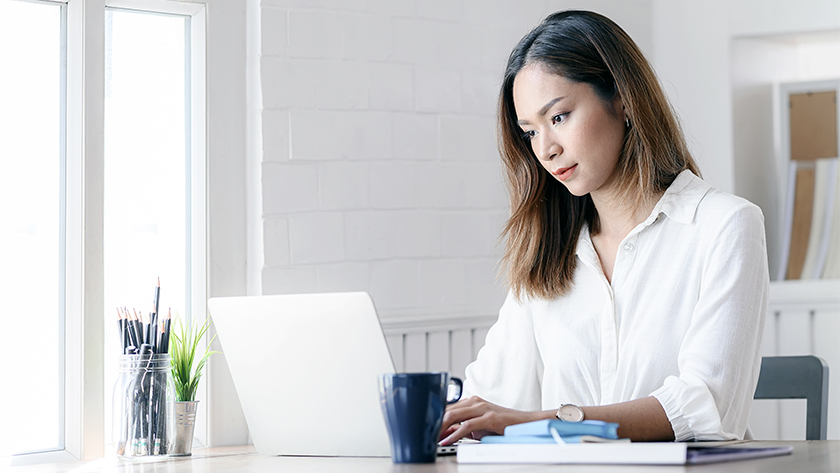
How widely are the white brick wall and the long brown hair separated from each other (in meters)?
0.49

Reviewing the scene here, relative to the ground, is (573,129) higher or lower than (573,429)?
higher

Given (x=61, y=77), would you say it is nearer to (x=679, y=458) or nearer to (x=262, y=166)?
(x=262, y=166)

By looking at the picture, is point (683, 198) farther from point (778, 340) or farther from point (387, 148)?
point (778, 340)

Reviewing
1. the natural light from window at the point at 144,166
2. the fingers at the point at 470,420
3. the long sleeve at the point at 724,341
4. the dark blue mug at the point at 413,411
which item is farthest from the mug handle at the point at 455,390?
the natural light from window at the point at 144,166

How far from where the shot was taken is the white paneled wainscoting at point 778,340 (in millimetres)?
2270

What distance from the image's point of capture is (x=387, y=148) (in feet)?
7.41

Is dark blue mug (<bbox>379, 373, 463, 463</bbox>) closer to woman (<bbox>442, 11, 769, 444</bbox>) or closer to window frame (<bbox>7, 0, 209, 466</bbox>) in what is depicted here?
woman (<bbox>442, 11, 769, 444</bbox>)

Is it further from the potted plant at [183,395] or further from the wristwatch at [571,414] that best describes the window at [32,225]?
the wristwatch at [571,414]

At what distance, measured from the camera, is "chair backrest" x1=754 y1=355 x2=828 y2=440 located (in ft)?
5.48

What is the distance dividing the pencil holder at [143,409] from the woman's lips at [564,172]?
79 centimetres

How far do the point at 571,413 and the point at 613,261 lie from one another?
0.47 meters

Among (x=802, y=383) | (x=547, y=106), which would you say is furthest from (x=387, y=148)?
(x=802, y=383)

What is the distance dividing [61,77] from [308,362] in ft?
3.61

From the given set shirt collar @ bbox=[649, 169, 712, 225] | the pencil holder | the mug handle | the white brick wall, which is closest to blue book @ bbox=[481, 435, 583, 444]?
the mug handle
